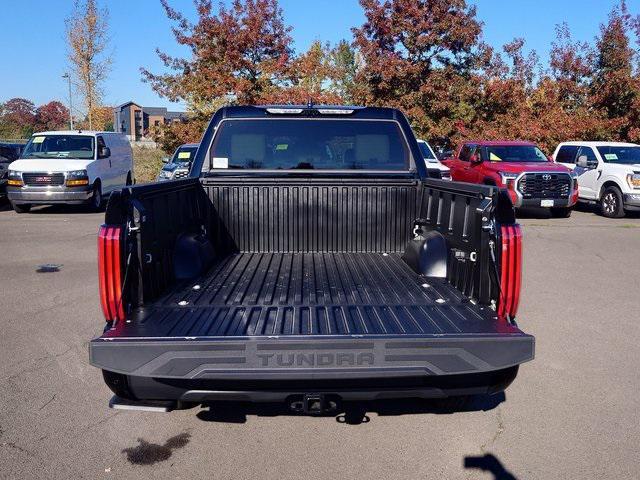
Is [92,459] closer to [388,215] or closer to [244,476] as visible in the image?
[244,476]

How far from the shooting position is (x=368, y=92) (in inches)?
1008

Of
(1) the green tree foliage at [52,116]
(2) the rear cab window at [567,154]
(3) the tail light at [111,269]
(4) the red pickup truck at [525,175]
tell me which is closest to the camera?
(3) the tail light at [111,269]

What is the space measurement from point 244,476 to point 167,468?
463 mm

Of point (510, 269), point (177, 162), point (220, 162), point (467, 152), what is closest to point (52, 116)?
point (177, 162)

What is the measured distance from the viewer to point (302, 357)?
10.2 feet

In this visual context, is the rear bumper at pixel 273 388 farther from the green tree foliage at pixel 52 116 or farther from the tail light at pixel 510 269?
the green tree foliage at pixel 52 116

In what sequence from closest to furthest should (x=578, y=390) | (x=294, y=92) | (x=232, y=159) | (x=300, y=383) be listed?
(x=300, y=383), (x=578, y=390), (x=232, y=159), (x=294, y=92)

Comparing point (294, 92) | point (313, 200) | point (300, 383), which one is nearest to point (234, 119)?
point (313, 200)

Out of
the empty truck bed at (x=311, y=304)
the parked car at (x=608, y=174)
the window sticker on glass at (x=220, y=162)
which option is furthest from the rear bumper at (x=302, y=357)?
the parked car at (x=608, y=174)

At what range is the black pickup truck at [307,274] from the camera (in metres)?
3.13

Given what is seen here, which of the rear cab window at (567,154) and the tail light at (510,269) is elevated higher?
the rear cab window at (567,154)

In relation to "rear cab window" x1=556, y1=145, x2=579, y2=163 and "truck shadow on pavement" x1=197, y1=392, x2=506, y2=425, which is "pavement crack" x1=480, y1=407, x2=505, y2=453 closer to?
"truck shadow on pavement" x1=197, y1=392, x2=506, y2=425

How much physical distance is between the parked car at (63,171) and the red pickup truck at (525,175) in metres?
10.2

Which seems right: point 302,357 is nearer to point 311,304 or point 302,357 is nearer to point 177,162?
point 311,304
